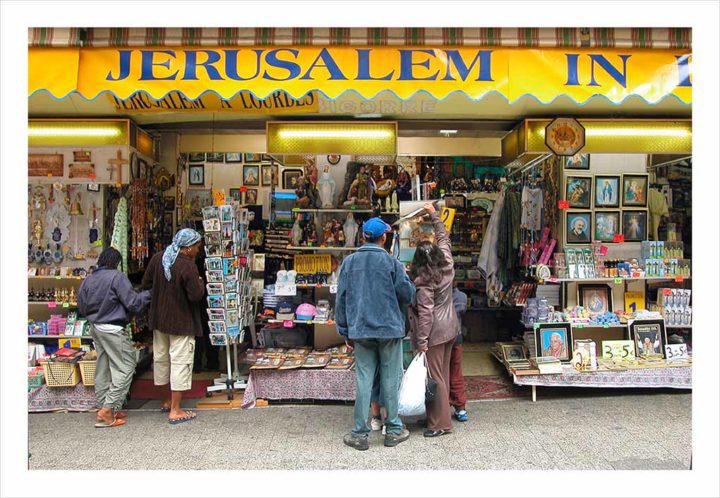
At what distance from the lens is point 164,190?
802 cm

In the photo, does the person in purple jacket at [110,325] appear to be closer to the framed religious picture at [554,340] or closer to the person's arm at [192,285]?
the person's arm at [192,285]

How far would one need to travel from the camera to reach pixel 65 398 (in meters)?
6.27

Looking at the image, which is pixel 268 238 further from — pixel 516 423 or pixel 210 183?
pixel 516 423

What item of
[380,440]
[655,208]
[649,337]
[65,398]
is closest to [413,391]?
[380,440]

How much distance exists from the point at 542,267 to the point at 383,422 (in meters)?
2.64

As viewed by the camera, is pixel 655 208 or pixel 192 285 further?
pixel 655 208

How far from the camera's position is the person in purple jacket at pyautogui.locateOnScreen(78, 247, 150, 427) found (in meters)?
5.78

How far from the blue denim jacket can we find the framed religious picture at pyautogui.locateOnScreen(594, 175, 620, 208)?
320cm

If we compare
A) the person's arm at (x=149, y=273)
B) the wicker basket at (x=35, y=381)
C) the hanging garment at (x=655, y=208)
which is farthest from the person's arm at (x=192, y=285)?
the hanging garment at (x=655, y=208)

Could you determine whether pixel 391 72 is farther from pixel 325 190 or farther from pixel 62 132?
pixel 62 132

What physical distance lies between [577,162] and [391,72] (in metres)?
3.28

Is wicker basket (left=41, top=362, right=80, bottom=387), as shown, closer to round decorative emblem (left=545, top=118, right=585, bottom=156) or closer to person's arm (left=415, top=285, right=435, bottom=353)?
person's arm (left=415, top=285, right=435, bottom=353)

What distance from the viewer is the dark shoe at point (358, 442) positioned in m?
5.09

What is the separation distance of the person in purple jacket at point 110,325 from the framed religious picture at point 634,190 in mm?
5526
